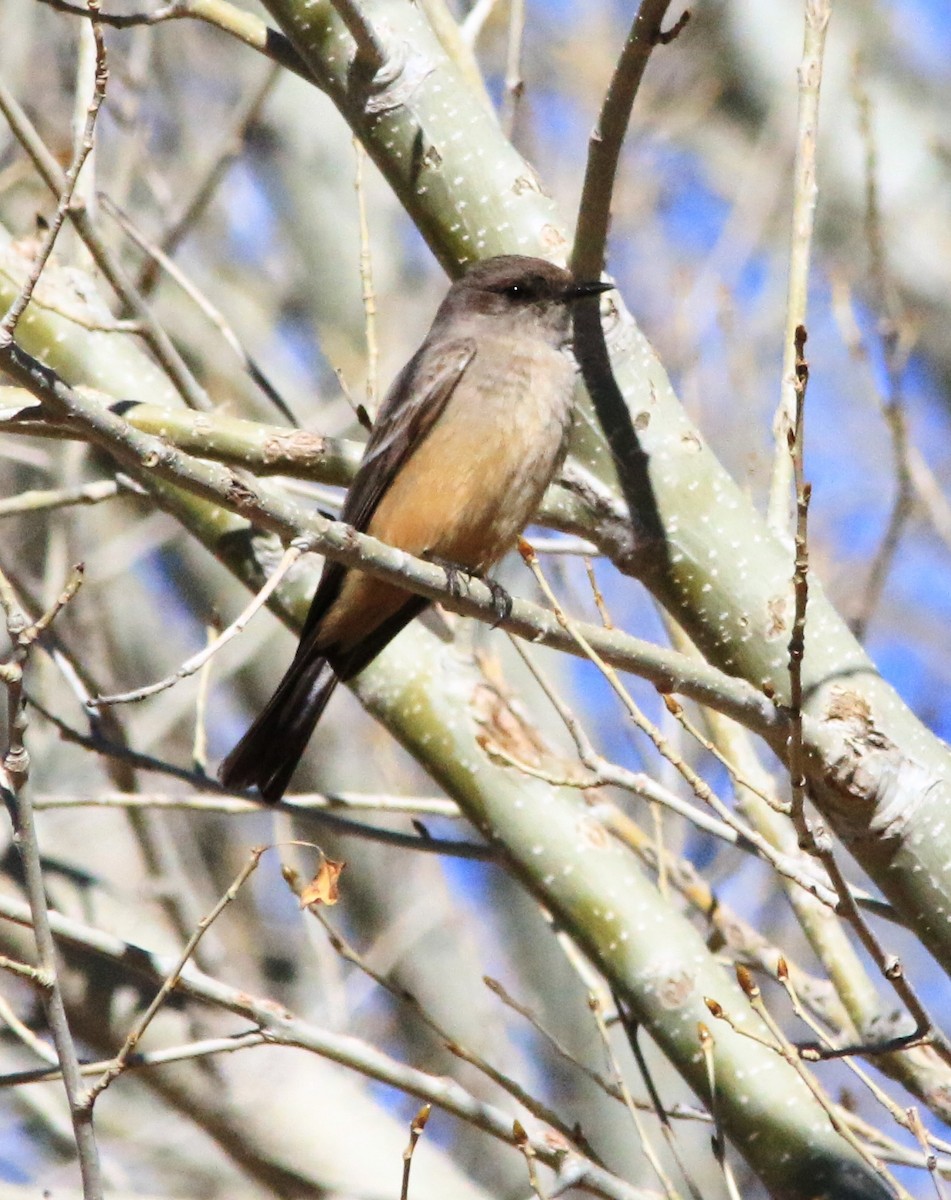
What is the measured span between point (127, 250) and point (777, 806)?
4783mm

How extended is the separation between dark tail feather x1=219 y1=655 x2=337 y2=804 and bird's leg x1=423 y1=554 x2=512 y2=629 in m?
0.47

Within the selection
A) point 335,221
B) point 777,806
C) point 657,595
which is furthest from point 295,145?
point 777,806

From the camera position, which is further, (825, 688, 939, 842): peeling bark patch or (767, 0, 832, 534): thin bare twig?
(767, 0, 832, 534): thin bare twig

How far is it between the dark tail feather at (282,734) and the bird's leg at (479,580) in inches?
18.5

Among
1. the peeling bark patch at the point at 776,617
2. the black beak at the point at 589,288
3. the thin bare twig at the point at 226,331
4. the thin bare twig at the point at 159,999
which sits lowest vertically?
the thin bare twig at the point at 159,999

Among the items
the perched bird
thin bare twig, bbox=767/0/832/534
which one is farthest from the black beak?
thin bare twig, bbox=767/0/832/534

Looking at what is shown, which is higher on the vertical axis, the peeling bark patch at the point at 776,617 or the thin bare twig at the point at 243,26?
the thin bare twig at the point at 243,26

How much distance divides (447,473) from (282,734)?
877 millimetres

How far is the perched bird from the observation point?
4.43 m

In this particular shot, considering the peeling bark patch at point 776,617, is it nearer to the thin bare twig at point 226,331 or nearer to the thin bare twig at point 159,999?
the thin bare twig at point 159,999

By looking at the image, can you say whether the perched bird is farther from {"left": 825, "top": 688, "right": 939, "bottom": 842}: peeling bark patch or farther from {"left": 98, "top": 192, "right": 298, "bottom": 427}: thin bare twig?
{"left": 825, "top": 688, "right": 939, "bottom": 842}: peeling bark patch

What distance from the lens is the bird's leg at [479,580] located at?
3457 millimetres

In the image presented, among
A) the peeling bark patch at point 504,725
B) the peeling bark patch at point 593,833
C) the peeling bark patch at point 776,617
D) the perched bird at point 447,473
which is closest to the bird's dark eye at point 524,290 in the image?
the perched bird at point 447,473

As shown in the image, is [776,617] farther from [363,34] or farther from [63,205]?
[63,205]
